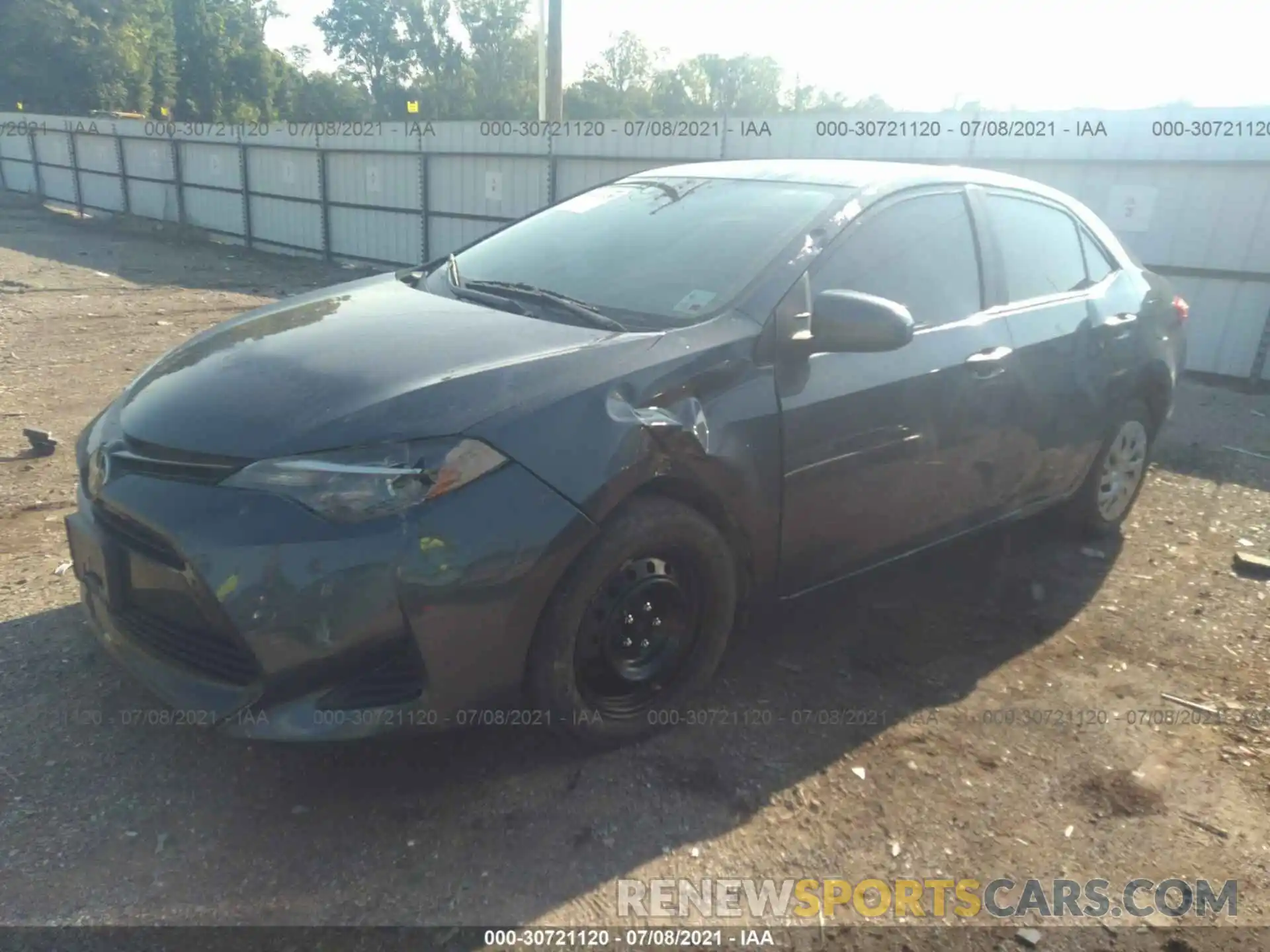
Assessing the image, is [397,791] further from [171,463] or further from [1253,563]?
[1253,563]

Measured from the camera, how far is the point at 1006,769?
9.77 ft

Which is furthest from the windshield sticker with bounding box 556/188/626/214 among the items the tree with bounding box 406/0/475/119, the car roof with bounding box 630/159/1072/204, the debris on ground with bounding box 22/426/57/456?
the tree with bounding box 406/0/475/119

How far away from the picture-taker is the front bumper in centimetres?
226

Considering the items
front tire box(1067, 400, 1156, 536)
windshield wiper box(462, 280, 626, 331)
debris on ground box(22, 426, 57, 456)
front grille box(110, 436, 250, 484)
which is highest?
windshield wiper box(462, 280, 626, 331)

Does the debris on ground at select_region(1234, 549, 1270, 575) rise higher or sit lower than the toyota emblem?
lower

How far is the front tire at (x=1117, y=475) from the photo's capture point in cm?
444

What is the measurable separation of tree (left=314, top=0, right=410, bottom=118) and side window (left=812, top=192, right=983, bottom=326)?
3056 inches

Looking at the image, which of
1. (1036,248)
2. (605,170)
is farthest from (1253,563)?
(605,170)

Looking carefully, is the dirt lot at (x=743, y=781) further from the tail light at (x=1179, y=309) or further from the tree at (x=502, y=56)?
the tree at (x=502, y=56)

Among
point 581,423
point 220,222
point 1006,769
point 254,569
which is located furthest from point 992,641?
point 220,222

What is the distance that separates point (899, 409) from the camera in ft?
10.7

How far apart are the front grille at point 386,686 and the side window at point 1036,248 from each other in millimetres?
2716

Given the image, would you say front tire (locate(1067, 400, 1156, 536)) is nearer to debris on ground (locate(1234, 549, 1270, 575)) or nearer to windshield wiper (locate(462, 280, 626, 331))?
debris on ground (locate(1234, 549, 1270, 575))

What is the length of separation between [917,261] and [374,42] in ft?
269
